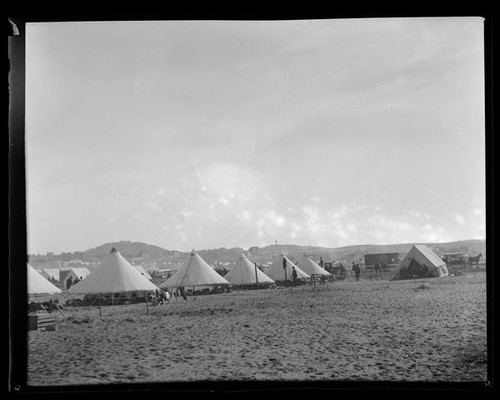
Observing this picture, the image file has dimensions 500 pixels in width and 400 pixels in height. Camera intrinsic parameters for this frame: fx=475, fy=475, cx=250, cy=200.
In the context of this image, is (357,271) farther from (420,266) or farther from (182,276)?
(182,276)

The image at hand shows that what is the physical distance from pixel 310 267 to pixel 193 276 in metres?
4.00

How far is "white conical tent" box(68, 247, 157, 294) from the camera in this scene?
9.22 metres

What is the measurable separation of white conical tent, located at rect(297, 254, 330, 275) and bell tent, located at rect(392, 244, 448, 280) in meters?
2.06

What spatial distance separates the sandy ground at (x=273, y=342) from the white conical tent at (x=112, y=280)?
0.60 m

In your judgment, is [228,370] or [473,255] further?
[473,255]

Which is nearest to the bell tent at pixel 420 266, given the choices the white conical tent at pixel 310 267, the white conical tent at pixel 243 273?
the white conical tent at pixel 310 267

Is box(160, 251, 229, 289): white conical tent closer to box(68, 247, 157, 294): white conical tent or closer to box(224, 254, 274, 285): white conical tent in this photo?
box(224, 254, 274, 285): white conical tent

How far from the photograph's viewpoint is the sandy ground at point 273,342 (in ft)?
15.2

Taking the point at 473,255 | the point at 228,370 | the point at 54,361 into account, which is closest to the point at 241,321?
the point at 228,370

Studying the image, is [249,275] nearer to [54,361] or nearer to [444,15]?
[54,361]

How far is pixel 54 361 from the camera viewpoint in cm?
473

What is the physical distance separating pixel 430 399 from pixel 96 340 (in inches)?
201

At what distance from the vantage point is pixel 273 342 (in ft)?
19.3
